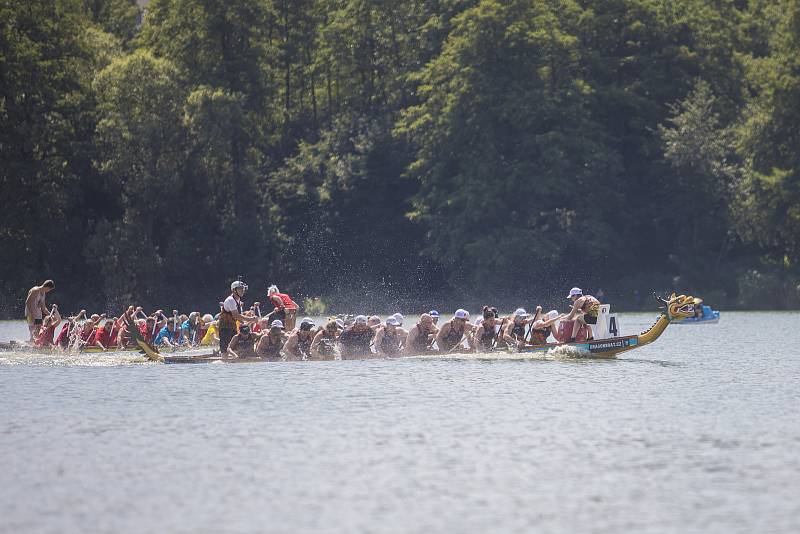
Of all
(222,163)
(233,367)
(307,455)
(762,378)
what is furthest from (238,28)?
(307,455)

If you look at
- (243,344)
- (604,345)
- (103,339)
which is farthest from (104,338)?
(604,345)

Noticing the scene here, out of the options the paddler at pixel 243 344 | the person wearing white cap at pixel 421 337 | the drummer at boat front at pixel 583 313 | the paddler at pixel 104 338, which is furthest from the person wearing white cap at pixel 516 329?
the paddler at pixel 104 338

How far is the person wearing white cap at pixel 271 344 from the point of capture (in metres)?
39.4

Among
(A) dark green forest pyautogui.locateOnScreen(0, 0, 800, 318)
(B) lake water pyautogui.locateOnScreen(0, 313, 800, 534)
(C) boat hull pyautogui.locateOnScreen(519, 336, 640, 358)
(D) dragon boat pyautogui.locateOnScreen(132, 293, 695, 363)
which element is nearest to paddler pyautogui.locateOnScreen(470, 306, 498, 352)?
(B) lake water pyautogui.locateOnScreen(0, 313, 800, 534)

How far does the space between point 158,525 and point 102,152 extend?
63995 millimetres

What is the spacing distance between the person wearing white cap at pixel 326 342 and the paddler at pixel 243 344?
178 cm

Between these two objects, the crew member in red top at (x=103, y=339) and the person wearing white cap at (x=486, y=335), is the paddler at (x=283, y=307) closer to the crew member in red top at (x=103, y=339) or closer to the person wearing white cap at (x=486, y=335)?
the person wearing white cap at (x=486, y=335)

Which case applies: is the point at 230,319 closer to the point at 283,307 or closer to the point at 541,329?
the point at 283,307

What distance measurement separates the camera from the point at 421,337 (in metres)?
40.9

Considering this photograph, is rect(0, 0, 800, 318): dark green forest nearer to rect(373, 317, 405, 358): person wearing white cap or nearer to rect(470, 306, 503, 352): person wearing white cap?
rect(373, 317, 405, 358): person wearing white cap

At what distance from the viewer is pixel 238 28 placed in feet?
284

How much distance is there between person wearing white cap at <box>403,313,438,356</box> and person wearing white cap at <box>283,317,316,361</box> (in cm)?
276

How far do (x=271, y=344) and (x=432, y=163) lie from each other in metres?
49.4

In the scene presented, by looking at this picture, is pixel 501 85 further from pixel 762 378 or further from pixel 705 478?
pixel 705 478
